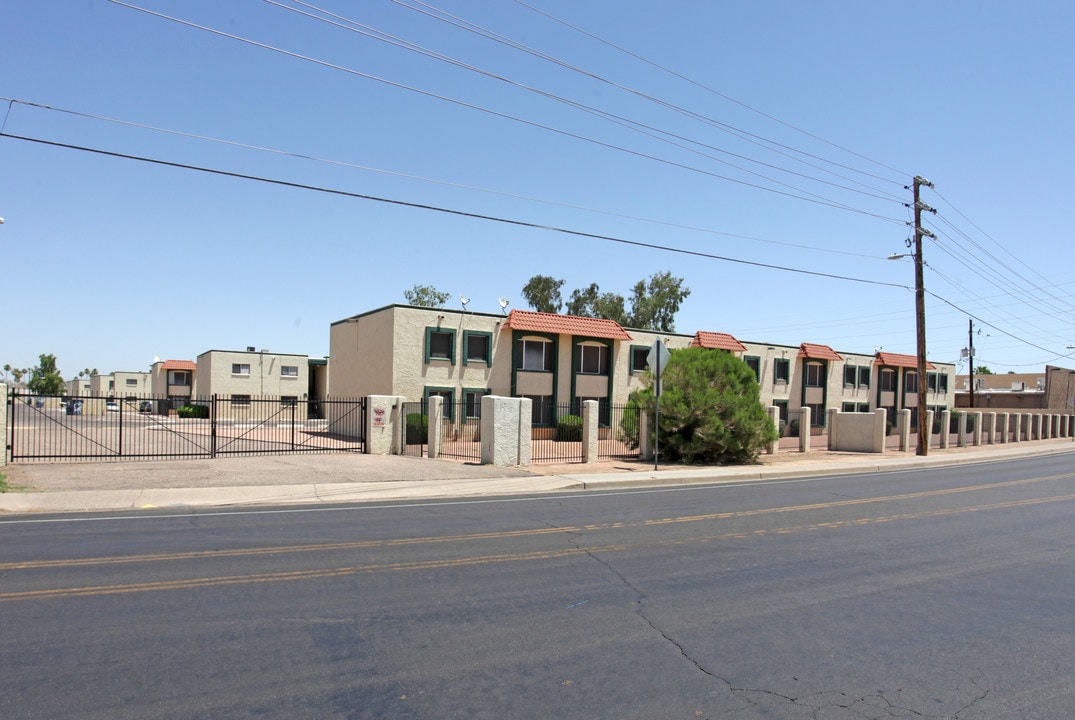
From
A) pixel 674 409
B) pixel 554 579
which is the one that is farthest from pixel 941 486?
pixel 554 579

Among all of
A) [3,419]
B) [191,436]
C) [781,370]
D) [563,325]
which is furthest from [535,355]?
[3,419]

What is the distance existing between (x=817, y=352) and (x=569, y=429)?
72.1ft

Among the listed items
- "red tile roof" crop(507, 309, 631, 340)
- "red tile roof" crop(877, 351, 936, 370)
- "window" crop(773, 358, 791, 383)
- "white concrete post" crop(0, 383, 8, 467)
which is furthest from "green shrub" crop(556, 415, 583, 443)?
"red tile roof" crop(877, 351, 936, 370)

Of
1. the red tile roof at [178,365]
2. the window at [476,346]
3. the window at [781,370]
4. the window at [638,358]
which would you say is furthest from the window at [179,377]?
the window at [781,370]

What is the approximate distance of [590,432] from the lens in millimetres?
22578

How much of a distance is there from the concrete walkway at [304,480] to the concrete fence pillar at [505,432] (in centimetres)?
50

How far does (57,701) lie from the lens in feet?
14.9

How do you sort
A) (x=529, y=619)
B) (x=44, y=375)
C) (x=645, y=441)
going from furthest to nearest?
(x=44, y=375), (x=645, y=441), (x=529, y=619)

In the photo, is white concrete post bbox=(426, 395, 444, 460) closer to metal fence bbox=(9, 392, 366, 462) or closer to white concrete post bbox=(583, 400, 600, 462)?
metal fence bbox=(9, 392, 366, 462)

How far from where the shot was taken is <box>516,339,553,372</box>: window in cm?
3566

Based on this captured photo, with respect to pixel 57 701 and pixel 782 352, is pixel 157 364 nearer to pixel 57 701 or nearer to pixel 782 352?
pixel 782 352

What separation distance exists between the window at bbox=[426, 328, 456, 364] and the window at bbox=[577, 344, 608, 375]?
709 cm

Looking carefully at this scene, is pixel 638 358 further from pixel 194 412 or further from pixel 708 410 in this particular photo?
pixel 194 412

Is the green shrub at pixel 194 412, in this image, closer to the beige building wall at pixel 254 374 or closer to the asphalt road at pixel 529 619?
the beige building wall at pixel 254 374
